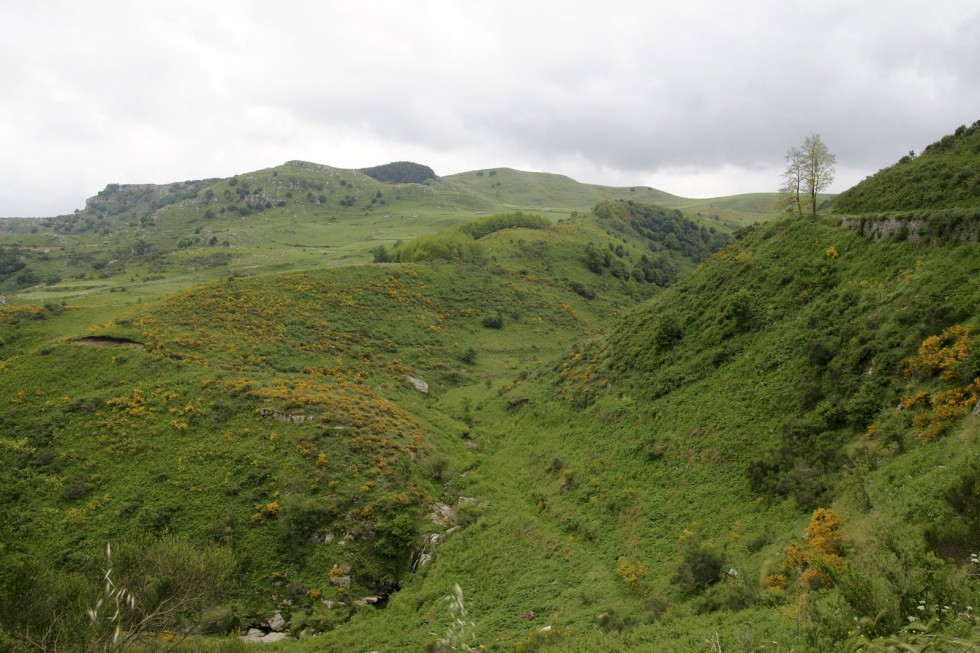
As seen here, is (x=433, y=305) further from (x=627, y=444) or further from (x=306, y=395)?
(x=627, y=444)

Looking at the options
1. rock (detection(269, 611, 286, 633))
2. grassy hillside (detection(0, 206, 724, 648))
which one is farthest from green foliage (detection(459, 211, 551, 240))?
rock (detection(269, 611, 286, 633))

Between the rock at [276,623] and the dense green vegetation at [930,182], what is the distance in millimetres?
37739

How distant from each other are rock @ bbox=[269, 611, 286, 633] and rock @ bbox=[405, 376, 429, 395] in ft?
94.3

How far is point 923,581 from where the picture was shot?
7.88m

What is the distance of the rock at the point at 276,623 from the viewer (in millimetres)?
20509

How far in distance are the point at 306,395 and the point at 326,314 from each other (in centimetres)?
2470

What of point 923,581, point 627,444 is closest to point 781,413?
point 627,444

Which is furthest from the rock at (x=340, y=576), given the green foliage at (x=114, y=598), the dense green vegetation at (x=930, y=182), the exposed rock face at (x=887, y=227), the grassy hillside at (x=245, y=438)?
the dense green vegetation at (x=930, y=182)

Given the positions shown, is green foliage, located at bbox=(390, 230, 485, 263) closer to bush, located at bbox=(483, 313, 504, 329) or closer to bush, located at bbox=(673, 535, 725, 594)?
bush, located at bbox=(483, 313, 504, 329)

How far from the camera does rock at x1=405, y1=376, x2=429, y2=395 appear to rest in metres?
49.2

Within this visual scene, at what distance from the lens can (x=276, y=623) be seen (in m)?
20.7

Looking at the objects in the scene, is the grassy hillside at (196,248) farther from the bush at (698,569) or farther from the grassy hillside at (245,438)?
the bush at (698,569)

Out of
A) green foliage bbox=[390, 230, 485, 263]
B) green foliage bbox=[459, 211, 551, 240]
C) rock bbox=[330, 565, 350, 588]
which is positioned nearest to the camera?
rock bbox=[330, 565, 350, 588]

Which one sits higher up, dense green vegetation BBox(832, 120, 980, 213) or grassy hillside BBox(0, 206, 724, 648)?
dense green vegetation BBox(832, 120, 980, 213)
